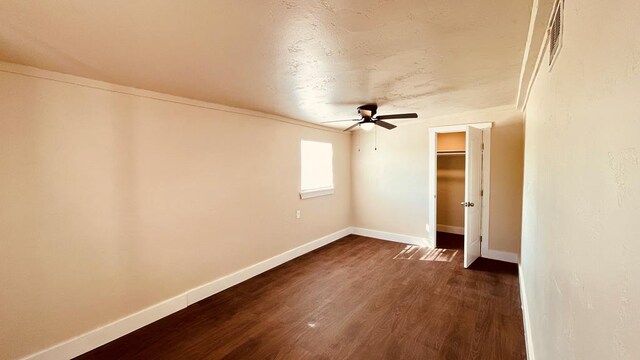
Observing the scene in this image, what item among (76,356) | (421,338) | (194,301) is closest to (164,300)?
(194,301)

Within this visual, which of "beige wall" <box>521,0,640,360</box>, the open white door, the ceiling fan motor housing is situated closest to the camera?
"beige wall" <box>521,0,640,360</box>

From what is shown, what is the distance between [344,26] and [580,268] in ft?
4.85

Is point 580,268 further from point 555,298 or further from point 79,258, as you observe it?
point 79,258

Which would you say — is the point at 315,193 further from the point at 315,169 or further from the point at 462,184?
the point at 462,184

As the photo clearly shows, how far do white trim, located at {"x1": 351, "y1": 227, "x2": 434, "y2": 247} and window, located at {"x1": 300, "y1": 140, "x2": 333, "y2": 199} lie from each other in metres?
1.21

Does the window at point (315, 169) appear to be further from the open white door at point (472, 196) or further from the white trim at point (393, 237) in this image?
the open white door at point (472, 196)

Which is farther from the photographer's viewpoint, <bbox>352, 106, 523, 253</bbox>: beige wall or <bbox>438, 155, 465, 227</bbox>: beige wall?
<bbox>438, 155, 465, 227</bbox>: beige wall

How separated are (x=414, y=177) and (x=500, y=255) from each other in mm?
1762

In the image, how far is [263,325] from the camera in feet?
8.32

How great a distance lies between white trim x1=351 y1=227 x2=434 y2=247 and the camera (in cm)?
483

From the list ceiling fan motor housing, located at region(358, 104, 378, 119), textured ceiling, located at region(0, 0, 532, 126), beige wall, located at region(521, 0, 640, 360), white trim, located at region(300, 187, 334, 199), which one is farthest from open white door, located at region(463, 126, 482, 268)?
beige wall, located at region(521, 0, 640, 360)

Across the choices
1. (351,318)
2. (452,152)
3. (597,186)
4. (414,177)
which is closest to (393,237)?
(414,177)

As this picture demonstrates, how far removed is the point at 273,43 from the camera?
1.67 meters

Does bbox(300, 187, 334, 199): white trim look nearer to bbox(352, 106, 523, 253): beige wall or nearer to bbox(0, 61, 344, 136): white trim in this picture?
bbox(352, 106, 523, 253): beige wall
